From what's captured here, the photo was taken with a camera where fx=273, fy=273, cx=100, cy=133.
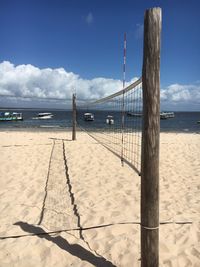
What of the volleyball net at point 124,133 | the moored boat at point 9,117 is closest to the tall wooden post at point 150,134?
the volleyball net at point 124,133

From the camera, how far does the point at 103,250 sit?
9.50ft

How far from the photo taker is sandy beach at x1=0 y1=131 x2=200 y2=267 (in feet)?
9.20

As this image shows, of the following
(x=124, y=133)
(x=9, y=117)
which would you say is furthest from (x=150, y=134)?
(x=9, y=117)

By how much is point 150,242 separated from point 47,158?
5.71 meters

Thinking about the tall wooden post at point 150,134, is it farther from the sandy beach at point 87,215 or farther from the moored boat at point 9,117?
the moored boat at point 9,117

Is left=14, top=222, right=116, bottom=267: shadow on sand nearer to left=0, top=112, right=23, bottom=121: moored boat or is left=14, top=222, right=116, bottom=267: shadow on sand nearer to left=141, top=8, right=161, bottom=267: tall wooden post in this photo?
left=141, top=8, right=161, bottom=267: tall wooden post

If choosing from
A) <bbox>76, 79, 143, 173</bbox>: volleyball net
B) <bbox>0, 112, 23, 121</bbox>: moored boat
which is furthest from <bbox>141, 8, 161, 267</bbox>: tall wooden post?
<bbox>0, 112, 23, 121</bbox>: moored boat

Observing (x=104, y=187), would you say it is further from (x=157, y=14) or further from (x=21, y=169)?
(x=157, y=14)

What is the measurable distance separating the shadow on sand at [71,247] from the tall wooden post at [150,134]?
50 cm

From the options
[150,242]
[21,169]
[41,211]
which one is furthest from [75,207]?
[21,169]

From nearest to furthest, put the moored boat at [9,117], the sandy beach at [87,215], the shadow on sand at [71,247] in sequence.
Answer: the shadow on sand at [71,247] → the sandy beach at [87,215] → the moored boat at [9,117]

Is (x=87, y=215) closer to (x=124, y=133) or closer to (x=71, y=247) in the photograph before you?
(x=71, y=247)

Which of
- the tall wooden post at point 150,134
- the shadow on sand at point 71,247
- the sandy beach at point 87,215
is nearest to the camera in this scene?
the tall wooden post at point 150,134

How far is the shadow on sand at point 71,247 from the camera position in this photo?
270 cm
